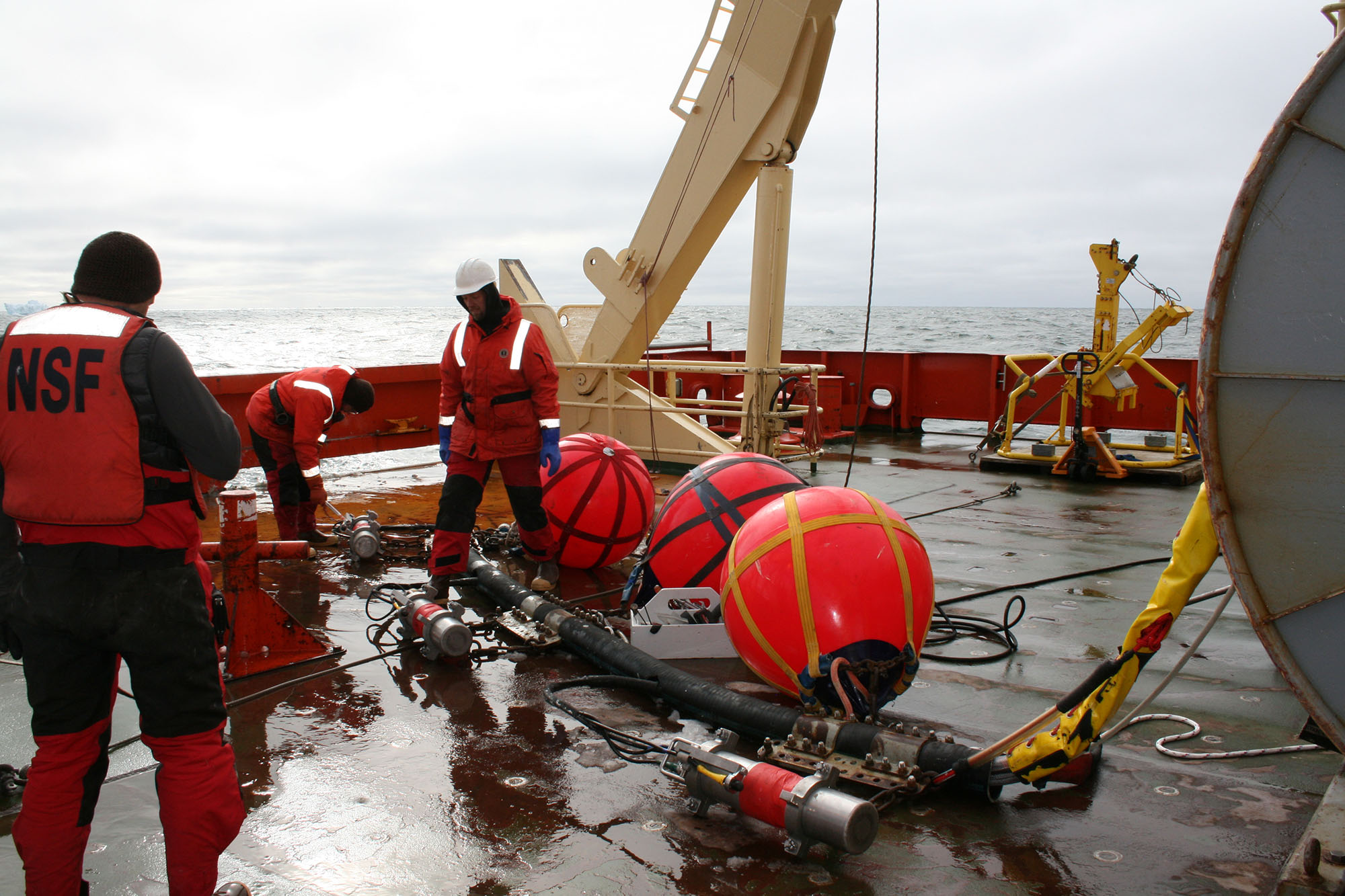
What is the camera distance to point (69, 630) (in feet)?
8.20

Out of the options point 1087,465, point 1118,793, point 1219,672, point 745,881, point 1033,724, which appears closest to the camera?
point 745,881

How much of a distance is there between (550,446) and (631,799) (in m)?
2.93

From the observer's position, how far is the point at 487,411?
5.71 metres

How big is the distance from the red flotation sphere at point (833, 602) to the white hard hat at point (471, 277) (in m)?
2.64

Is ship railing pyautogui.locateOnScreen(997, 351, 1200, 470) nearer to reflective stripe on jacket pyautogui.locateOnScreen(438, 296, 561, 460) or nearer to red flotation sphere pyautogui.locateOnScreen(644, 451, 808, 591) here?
red flotation sphere pyautogui.locateOnScreen(644, 451, 808, 591)

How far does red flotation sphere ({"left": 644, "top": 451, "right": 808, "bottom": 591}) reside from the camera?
492 cm

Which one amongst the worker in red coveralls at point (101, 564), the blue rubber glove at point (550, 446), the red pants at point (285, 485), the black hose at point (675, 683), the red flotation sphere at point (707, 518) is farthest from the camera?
the red pants at point (285, 485)

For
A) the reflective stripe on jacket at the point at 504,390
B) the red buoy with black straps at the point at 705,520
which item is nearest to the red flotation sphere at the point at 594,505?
the reflective stripe on jacket at the point at 504,390

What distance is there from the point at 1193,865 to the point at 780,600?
1.55 m

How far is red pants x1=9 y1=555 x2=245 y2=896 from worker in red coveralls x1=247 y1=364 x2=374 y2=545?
4086mm

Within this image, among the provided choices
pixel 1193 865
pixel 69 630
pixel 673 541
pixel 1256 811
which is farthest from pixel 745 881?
pixel 673 541

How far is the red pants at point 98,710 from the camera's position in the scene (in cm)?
249

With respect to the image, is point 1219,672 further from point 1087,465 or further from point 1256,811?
point 1087,465

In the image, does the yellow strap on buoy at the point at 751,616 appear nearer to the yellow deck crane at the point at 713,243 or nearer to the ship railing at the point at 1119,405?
the yellow deck crane at the point at 713,243
